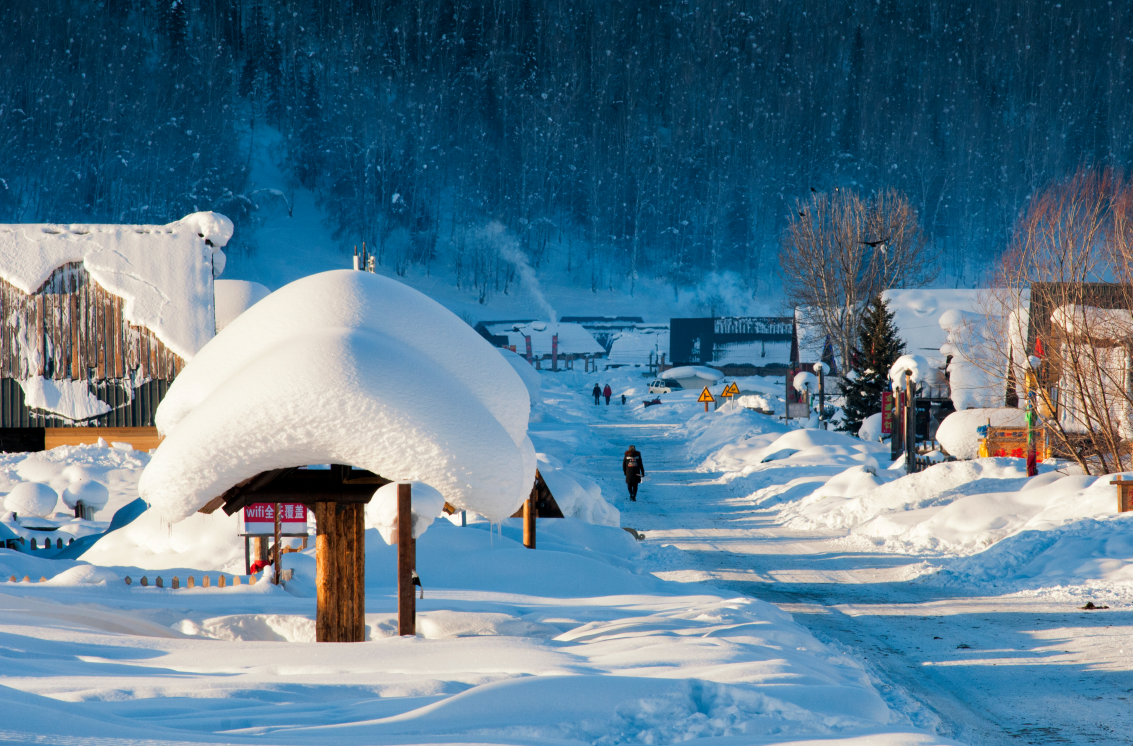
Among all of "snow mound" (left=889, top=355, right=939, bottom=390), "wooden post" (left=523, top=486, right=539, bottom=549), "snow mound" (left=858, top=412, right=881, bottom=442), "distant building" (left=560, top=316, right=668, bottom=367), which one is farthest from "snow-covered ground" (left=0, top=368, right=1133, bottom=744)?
"distant building" (left=560, top=316, right=668, bottom=367)

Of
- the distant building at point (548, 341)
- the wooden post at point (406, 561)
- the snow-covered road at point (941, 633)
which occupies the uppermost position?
the distant building at point (548, 341)

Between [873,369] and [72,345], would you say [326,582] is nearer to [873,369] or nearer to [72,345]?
[72,345]

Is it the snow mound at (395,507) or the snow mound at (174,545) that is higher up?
the snow mound at (395,507)

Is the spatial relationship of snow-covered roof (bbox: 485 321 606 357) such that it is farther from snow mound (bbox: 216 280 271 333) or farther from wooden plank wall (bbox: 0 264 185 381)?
wooden plank wall (bbox: 0 264 185 381)

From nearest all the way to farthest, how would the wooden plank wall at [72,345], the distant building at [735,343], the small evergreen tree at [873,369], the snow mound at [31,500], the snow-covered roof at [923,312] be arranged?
the snow mound at [31,500] → the wooden plank wall at [72,345] → the small evergreen tree at [873,369] → the snow-covered roof at [923,312] → the distant building at [735,343]

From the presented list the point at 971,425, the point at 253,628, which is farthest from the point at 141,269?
the point at 971,425

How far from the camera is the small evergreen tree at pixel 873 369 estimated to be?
1286 inches

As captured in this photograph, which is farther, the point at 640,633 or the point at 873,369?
the point at 873,369

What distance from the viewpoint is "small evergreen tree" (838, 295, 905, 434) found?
107 ft

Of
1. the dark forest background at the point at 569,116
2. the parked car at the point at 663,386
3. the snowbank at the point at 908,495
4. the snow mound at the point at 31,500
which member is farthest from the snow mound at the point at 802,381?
the dark forest background at the point at 569,116

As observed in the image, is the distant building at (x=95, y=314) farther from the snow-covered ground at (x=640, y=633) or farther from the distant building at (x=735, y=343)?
the distant building at (x=735, y=343)

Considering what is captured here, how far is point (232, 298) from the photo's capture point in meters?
26.0

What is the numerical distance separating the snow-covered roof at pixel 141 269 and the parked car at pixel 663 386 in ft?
132

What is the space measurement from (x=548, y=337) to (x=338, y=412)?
271 ft
